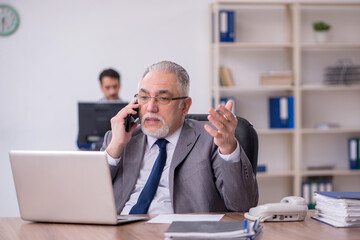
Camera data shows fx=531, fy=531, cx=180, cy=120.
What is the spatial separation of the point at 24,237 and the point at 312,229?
0.83 meters

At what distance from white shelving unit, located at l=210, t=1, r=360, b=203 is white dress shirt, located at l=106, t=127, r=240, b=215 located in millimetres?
2773

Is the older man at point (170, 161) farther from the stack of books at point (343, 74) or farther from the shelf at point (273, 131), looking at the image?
the stack of books at point (343, 74)

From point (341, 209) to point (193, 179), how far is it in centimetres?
71

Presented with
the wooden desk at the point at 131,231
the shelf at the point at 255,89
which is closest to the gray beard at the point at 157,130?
the wooden desk at the point at 131,231

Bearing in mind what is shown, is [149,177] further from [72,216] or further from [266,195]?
[266,195]

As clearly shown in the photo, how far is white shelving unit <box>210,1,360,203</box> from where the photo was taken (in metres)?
5.06

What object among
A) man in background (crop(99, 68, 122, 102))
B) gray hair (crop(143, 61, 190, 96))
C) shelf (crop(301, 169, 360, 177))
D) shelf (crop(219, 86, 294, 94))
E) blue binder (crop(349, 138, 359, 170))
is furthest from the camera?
blue binder (crop(349, 138, 359, 170))

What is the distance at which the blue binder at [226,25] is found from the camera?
4.91 m

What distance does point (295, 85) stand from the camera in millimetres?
5000

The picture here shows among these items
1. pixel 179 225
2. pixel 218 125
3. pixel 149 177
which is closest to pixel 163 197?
pixel 149 177

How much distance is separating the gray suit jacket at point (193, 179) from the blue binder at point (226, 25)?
9.18 feet

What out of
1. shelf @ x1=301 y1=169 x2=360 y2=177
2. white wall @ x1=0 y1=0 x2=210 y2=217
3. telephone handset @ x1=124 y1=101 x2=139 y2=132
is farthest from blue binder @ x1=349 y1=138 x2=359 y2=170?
telephone handset @ x1=124 y1=101 x2=139 y2=132

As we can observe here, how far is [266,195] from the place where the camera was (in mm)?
5238

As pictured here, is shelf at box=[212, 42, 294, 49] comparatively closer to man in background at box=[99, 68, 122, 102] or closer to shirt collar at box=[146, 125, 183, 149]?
man in background at box=[99, 68, 122, 102]
